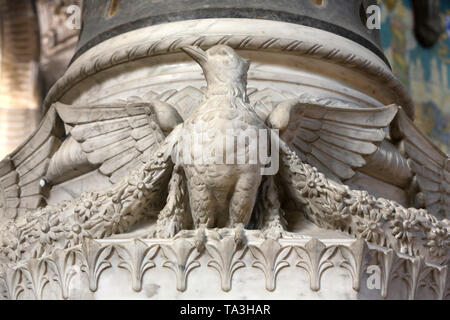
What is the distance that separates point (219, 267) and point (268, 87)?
927mm

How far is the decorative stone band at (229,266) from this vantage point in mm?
2896

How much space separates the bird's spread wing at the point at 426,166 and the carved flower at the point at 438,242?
0.33 meters

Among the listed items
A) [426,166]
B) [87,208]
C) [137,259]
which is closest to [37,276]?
[87,208]

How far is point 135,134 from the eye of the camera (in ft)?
11.2

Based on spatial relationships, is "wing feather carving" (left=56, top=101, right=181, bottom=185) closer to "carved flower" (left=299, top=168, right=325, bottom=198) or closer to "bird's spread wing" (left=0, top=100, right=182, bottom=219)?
"bird's spread wing" (left=0, top=100, right=182, bottom=219)

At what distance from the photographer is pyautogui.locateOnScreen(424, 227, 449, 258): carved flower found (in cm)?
324

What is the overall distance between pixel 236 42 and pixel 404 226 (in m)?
0.98

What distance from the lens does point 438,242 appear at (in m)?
3.26

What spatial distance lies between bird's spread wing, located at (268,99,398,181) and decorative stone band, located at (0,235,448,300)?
487 mm

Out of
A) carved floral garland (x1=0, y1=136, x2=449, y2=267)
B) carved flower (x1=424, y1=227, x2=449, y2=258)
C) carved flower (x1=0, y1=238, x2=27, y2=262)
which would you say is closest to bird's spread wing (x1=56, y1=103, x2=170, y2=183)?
carved floral garland (x1=0, y1=136, x2=449, y2=267)

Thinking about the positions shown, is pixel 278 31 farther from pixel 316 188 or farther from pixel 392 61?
pixel 392 61

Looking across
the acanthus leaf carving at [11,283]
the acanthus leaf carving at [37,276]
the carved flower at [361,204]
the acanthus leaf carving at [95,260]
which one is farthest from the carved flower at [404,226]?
the acanthus leaf carving at [11,283]

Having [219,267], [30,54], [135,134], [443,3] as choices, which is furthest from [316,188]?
[443,3]
